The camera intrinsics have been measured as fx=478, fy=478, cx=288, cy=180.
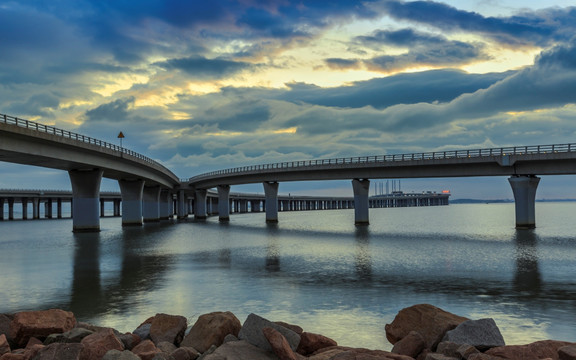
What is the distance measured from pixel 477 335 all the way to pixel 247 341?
217 inches

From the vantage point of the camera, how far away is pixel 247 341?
11.4 metres

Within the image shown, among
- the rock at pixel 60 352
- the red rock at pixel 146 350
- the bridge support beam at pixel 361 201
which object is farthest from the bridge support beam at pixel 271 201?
the rock at pixel 60 352

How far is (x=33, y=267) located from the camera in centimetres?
3173

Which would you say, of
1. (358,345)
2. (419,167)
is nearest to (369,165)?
(419,167)

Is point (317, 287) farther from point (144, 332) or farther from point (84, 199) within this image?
point (84, 199)

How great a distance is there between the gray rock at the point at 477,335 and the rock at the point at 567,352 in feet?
5.18

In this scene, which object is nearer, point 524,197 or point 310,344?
point 310,344

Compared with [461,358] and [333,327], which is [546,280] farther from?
[461,358]

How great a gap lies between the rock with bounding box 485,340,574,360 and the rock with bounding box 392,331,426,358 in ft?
5.22

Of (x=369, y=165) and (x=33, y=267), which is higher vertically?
(x=369, y=165)

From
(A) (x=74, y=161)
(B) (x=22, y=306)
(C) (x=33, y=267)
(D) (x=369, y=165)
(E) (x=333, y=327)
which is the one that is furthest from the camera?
(D) (x=369, y=165)

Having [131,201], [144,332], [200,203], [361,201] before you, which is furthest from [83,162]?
[200,203]

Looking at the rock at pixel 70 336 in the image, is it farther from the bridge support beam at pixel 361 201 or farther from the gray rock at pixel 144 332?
the bridge support beam at pixel 361 201

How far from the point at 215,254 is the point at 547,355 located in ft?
101
